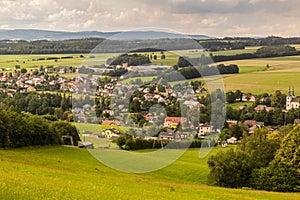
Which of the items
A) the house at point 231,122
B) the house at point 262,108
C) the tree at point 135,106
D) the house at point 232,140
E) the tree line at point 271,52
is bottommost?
the house at point 232,140

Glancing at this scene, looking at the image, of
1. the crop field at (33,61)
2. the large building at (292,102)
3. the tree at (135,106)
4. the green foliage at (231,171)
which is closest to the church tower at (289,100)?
the large building at (292,102)

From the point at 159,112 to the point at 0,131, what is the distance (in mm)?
16456

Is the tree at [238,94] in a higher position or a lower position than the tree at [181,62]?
lower

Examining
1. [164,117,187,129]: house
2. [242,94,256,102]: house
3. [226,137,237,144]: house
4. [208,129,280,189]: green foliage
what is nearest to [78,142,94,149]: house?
[164,117,187,129]: house

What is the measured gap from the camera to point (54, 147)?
154 feet

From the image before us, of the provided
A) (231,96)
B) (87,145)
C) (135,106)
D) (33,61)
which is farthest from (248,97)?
(33,61)

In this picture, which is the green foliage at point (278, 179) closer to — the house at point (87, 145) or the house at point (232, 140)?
the house at point (87, 145)

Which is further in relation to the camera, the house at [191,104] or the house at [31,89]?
the house at [31,89]

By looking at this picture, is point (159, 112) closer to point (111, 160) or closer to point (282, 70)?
point (111, 160)

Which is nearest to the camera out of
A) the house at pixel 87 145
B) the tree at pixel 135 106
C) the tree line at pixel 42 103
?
the tree at pixel 135 106

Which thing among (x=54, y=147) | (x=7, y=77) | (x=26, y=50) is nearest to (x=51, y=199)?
(x=54, y=147)

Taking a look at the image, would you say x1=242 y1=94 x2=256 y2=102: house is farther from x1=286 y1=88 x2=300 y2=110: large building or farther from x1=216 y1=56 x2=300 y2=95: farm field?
x1=286 y1=88 x2=300 y2=110: large building

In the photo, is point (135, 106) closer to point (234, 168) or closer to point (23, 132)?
point (234, 168)

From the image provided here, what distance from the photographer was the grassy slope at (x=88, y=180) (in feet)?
42.9
